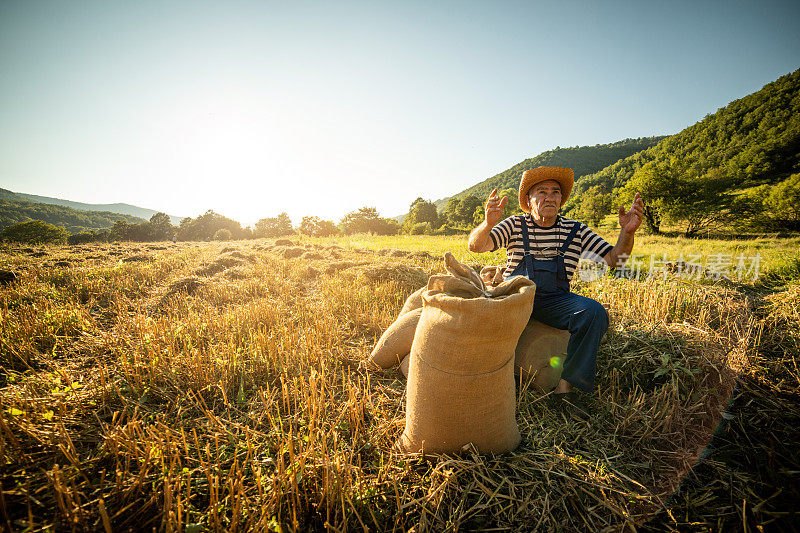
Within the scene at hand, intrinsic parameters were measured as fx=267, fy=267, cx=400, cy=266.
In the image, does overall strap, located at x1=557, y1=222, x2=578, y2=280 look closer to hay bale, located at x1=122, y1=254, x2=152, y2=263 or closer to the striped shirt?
the striped shirt

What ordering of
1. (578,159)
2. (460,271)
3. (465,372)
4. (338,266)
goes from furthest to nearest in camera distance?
(578,159) → (338,266) → (460,271) → (465,372)

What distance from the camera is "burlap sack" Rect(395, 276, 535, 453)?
1.51m

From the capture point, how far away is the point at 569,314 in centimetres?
241

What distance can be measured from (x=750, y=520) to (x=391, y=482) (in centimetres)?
191

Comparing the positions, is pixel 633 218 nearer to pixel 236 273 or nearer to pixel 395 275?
pixel 395 275

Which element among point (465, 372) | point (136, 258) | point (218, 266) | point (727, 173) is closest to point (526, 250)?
point (465, 372)

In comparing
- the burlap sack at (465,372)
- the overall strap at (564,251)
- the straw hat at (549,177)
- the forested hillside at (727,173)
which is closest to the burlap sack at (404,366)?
the burlap sack at (465,372)

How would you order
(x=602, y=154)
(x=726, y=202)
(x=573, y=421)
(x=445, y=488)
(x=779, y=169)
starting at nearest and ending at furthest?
(x=445, y=488), (x=573, y=421), (x=726, y=202), (x=779, y=169), (x=602, y=154)

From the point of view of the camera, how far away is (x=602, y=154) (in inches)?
3280

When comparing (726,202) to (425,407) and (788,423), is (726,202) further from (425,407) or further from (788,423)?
(425,407)

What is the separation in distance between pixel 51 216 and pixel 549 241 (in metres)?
77.2

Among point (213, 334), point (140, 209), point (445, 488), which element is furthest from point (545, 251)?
point (140, 209)

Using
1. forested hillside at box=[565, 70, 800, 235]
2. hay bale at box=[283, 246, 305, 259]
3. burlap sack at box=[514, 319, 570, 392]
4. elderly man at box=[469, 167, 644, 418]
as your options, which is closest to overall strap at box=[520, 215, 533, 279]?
elderly man at box=[469, 167, 644, 418]

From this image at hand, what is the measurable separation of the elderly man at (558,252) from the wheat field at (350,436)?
0.35 meters
